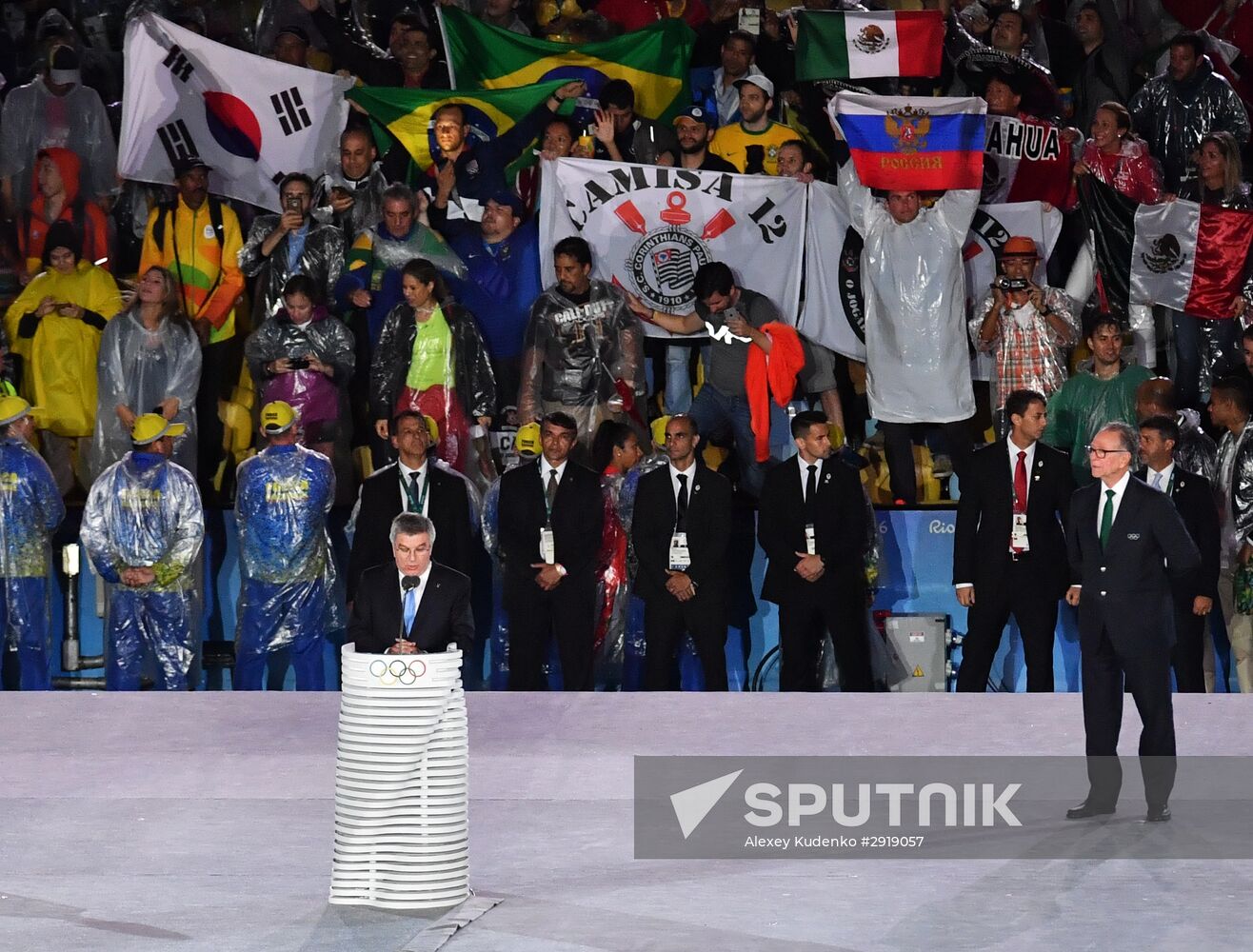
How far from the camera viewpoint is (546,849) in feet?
25.0

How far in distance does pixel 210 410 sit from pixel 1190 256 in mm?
6017

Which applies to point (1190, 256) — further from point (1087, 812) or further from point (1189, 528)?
point (1087, 812)

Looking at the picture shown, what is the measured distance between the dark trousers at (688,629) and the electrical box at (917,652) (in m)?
1.02

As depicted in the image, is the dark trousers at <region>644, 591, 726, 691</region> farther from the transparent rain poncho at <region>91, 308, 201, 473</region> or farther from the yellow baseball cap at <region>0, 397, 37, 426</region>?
the yellow baseball cap at <region>0, 397, 37, 426</region>

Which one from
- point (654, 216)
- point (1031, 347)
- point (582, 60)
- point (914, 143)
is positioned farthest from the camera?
point (582, 60)

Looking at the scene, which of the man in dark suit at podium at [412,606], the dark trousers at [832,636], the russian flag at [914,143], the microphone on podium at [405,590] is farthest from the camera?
the russian flag at [914,143]

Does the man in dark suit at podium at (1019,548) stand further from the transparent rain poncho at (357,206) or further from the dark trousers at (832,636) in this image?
the transparent rain poncho at (357,206)

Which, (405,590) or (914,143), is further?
(914,143)

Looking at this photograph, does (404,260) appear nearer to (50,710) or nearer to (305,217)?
(305,217)

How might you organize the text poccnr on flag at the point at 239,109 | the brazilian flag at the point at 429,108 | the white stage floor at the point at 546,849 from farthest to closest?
1. the text poccnr on flag at the point at 239,109
2. the brazilian flag at the point at 429,108
3. the white stage floor at the point at 546,849

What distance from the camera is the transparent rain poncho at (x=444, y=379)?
38.6 feet

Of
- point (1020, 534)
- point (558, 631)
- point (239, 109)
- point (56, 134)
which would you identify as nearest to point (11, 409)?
point (56, 134)

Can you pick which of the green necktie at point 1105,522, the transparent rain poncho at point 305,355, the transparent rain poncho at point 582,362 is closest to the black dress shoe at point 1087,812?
the green necktie at point 1105,522

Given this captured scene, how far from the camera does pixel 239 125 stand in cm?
1312
